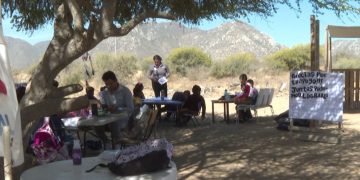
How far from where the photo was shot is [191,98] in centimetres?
1281

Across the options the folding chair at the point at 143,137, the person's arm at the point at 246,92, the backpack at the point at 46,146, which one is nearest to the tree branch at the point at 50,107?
the backpack at the point at 46,146

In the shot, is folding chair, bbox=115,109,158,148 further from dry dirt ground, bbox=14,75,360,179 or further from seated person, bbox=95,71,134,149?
dry dirt ground, bbox=14,75,360,179

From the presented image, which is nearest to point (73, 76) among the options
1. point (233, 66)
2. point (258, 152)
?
point (233, 66)

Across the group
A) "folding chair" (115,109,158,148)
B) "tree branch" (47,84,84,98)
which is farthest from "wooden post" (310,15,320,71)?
"tree branch" (47,84,84,98)

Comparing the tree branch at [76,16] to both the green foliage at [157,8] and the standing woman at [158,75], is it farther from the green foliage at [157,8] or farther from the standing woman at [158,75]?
the standing woman at [158,75]

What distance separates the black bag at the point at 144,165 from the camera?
13.7 ft

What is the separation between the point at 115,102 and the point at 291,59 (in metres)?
33.9

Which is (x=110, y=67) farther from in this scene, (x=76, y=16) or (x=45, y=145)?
(x=76, y=16)

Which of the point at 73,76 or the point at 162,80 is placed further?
the point at 73,76

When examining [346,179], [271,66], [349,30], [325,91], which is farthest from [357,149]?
[271,66]

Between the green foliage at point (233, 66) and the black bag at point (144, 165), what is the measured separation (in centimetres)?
3369

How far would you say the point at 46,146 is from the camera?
6551 mm

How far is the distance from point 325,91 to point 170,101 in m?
3.32

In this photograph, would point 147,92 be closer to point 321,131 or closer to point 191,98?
point 191,98
